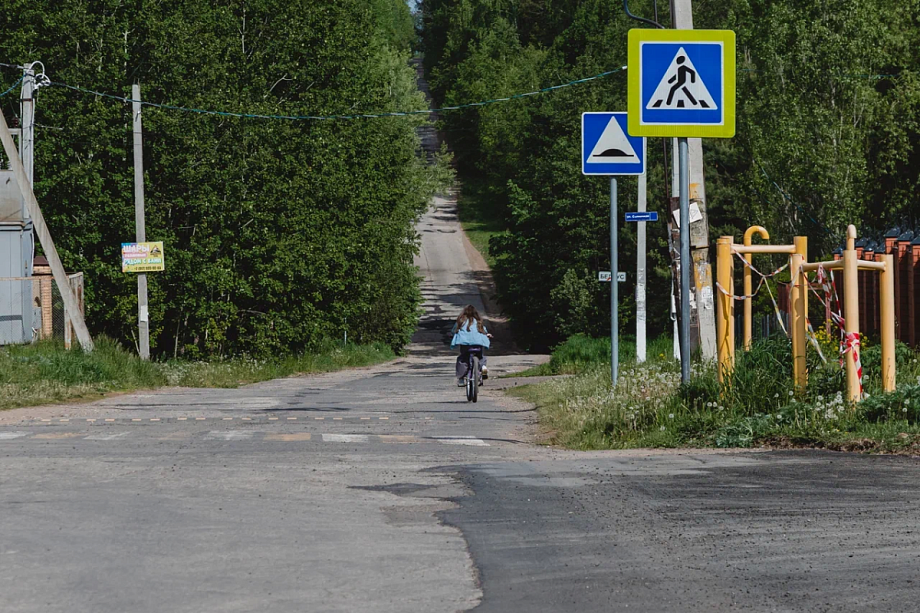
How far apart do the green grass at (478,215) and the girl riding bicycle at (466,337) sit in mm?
71089

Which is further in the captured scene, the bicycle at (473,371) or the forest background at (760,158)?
the forest background at (760,158)

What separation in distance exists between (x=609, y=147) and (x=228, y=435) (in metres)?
6.68

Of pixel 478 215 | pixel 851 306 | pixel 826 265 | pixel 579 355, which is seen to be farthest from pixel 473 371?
pixel 478 215

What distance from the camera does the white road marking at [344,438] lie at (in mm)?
12438

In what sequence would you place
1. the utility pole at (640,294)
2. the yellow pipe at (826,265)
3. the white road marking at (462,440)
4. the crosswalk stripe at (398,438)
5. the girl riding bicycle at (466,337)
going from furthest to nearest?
the utility pole at (640,294) < the girl riding bicycle at (466,337) < the crosswalk stripe at (398,438) < the white road marking at (462,440) < the yellow pipe at (826,265)

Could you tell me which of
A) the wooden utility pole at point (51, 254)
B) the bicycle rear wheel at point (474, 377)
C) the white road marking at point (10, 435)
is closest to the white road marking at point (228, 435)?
the white road marking at point (10, 435)

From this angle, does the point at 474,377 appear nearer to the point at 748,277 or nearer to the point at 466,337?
the point at 466,337

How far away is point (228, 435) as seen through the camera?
13297mm

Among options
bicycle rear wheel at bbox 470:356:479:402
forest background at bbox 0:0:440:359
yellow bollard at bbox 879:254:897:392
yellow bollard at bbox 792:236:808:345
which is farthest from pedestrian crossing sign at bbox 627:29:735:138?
forest background at bbox 0:0:440:359

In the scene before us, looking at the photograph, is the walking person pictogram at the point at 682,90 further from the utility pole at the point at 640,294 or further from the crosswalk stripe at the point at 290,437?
the utility pole at the point at 640,294

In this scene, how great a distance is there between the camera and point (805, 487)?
27.7ft

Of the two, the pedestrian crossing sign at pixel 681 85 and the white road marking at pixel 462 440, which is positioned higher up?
the pedestrian crossing sign at pixel 681 85

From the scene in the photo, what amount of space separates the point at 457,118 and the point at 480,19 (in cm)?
1836

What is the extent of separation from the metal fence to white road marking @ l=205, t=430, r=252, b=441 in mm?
16727
